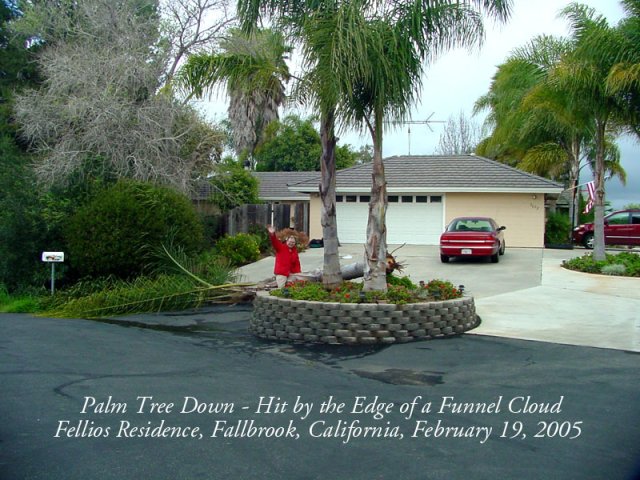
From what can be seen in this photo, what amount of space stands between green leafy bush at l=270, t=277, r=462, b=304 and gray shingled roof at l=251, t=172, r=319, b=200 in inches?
844

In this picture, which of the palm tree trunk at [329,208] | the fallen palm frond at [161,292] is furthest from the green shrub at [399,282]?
the fallen palm frond at [161,292]

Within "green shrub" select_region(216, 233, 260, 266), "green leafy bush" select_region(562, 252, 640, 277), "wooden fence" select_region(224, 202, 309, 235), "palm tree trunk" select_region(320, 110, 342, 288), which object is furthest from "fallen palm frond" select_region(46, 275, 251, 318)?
"green leafy bush" select_region(562, 252, 640, 277)

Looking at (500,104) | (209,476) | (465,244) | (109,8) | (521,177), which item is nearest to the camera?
(209,476)

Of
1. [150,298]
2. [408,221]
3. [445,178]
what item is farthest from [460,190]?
[150,298]

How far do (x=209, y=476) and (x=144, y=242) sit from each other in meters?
11.1

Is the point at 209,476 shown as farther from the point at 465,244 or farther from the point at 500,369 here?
the point at 465,244

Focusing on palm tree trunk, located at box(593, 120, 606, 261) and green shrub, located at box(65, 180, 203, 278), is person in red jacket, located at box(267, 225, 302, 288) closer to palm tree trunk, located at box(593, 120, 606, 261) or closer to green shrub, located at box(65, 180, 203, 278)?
green shrub, located at box(65, 180, 203, 278)

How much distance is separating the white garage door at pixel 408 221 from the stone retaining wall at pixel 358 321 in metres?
16.7

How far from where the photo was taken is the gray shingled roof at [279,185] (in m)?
34.1

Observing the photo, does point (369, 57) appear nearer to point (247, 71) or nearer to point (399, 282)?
point (247, 71)

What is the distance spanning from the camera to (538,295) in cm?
1405

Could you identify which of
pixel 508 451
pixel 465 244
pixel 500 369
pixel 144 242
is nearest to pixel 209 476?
pixel 508 451

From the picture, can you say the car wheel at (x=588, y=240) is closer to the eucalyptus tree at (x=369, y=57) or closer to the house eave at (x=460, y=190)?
the house eave at (x=460, y=190)

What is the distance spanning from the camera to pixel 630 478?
15.3 feet
